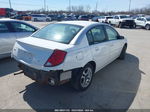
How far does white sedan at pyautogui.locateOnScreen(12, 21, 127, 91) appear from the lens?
2.81 meters

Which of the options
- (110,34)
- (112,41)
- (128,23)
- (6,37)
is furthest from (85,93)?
(128,23)

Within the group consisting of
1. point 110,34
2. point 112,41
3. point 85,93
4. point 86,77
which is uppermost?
point 110,34

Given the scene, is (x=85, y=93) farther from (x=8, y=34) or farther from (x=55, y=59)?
(x=8, y=34)

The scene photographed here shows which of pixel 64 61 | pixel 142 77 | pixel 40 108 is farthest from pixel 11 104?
pixel 142 77

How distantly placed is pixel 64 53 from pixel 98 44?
1.30m

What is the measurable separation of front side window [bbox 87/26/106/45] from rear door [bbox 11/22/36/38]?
10.3 ft

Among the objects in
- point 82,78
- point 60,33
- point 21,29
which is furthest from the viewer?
point 21,29

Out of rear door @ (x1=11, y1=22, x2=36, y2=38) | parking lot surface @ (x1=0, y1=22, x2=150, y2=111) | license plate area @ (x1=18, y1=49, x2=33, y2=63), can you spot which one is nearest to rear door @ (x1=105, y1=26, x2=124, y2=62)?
parking lot surface @ (x1=0, y1=22, x2=150, y2=111)

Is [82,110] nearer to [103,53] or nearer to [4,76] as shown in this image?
[103,53]

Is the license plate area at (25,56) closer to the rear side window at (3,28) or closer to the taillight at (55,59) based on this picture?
the taillight at (55,59)

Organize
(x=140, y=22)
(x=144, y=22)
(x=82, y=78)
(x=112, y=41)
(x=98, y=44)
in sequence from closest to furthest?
(x=82, y=78), (x=98, y=44), (x=112, y=41), (x=144, y=22), (x=140, y=22)

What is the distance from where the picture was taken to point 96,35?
3.88 m

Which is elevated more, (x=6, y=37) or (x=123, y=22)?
(x=123, y=22)

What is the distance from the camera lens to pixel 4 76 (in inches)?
169
